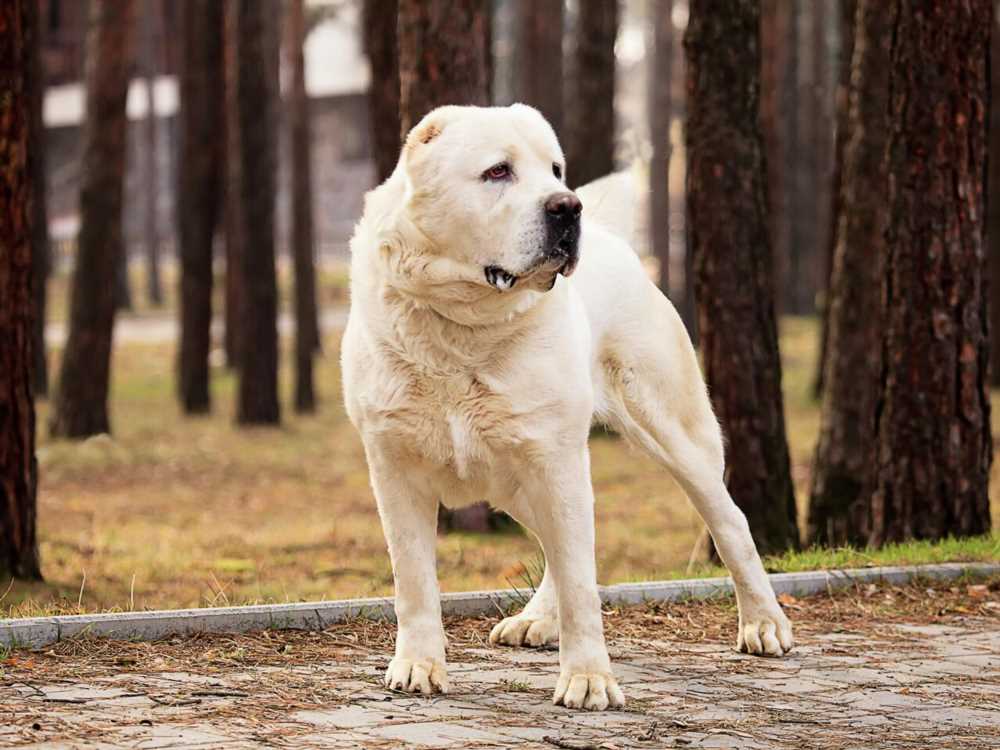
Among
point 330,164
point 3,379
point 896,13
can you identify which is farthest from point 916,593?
point 330,164

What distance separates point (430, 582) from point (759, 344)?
4727 millimetres

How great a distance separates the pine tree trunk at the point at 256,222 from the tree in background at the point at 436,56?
9451 mm

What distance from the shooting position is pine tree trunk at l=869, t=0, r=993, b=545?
338 inches

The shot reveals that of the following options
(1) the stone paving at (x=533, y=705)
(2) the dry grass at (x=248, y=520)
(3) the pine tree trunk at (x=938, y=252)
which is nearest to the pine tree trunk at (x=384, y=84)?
(2) the dry grass at (x=248, y=520)

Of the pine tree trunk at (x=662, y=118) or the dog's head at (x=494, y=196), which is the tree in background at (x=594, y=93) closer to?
the dog's head at (x=494, y=196)

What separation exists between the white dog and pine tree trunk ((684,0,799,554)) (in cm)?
423

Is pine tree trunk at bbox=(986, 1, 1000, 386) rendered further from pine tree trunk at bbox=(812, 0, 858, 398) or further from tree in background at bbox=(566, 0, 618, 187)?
tree in background at bbox=(566, 0, 618, 187)

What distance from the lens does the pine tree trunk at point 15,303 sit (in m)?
8.13

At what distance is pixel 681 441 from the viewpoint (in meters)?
6.22

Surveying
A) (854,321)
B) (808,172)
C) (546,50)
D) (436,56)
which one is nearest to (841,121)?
(854,321)

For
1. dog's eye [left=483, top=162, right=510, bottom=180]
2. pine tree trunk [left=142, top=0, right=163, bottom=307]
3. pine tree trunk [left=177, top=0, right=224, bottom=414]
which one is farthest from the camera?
pine tree trunk [left=142, top=0, right=163, bottom=307]

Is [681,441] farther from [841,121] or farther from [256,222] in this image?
[256,222]

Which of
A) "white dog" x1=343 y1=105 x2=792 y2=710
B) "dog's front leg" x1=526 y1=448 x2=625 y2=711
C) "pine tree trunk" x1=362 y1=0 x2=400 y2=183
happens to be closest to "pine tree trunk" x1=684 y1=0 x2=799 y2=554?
"pine tree trunk" x1=362 y1=0 x2=400 y2=183

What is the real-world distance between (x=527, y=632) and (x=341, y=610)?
743mm
